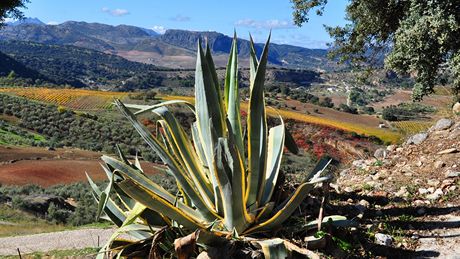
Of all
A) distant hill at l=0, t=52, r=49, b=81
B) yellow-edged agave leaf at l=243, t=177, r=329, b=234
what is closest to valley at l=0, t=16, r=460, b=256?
yellow-edged agave leaf at l=243, t=177, r=329, b=234

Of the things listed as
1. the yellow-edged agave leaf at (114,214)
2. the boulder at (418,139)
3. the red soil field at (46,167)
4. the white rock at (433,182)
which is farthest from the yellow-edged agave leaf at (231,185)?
the red soil field at (46,167)

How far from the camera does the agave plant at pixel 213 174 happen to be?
10.1ft

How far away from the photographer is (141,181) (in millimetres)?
3518

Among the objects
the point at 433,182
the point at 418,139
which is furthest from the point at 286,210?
the point at 418,139

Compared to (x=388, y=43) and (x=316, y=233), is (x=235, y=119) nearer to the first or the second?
(x=316, y=233)

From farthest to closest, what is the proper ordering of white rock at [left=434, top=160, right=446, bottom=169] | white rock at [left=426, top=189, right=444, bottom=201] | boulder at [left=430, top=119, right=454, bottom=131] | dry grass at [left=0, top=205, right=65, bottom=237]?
dry grass at [left=0, top=205, right=65, bottom=237] < boulder at [left=430, top=119, right=454, bottom=131] < white rock at [left=434, top=160, right=446, bottom=169] < white rock at [left=426, top=189, right=444, bottom=201]

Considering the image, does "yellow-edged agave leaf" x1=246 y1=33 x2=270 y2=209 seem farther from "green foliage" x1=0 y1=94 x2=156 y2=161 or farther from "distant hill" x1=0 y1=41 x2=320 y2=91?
"distant hill" x1=0 y1=41 x2=320 y2=91

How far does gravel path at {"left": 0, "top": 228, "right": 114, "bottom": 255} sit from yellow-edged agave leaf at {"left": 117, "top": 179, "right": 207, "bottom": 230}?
3.36m

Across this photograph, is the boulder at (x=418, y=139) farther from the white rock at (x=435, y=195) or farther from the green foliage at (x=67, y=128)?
the green foliage at (x=67, y=128)

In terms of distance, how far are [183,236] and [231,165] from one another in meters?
0.61

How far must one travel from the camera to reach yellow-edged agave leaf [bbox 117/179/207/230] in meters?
2.99

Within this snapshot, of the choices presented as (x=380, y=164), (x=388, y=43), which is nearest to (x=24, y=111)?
(x=388, y=43)

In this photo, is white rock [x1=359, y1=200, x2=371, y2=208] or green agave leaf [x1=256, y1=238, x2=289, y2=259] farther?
white rock [x1=359, y1=200, x2=371, y2=208]

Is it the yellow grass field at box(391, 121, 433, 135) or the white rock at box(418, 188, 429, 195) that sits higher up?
the white rock at box(418, 188, 429, 195)
